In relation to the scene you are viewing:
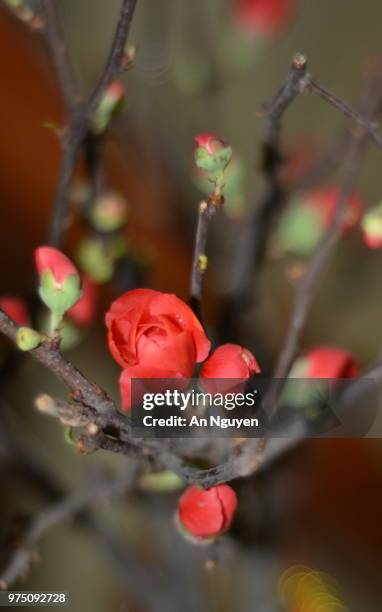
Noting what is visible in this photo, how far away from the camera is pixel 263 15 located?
2.22 feet

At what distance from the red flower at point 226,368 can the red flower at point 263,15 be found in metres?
0.44

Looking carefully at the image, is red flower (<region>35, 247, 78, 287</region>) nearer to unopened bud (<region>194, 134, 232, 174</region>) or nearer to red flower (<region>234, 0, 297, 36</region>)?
unopened bud (<region>194, 134, 232, 174</region>)

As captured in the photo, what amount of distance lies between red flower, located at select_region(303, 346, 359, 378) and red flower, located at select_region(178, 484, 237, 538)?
0.29 feet

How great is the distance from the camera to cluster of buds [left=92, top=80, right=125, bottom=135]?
39cm

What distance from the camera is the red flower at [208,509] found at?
318mm

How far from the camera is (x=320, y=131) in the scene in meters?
0.86

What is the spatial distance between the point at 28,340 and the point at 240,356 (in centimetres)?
10

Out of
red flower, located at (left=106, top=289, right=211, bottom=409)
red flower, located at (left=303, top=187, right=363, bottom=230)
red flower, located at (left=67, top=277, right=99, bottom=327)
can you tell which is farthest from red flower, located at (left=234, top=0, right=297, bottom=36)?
red flower, located at (left=106, top=289, right=211, bottom=409)

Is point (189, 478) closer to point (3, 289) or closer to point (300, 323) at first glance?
point (300, 323)

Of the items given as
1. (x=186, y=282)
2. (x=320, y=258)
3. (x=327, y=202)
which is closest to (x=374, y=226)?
(x=320, y=258)

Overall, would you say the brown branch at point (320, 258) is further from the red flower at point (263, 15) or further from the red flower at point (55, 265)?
the red flower at point (263, 15)

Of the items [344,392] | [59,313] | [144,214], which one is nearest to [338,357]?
[344,392]

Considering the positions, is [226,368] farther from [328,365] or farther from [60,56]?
[60,56]

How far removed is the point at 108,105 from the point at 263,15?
35 centimetres
